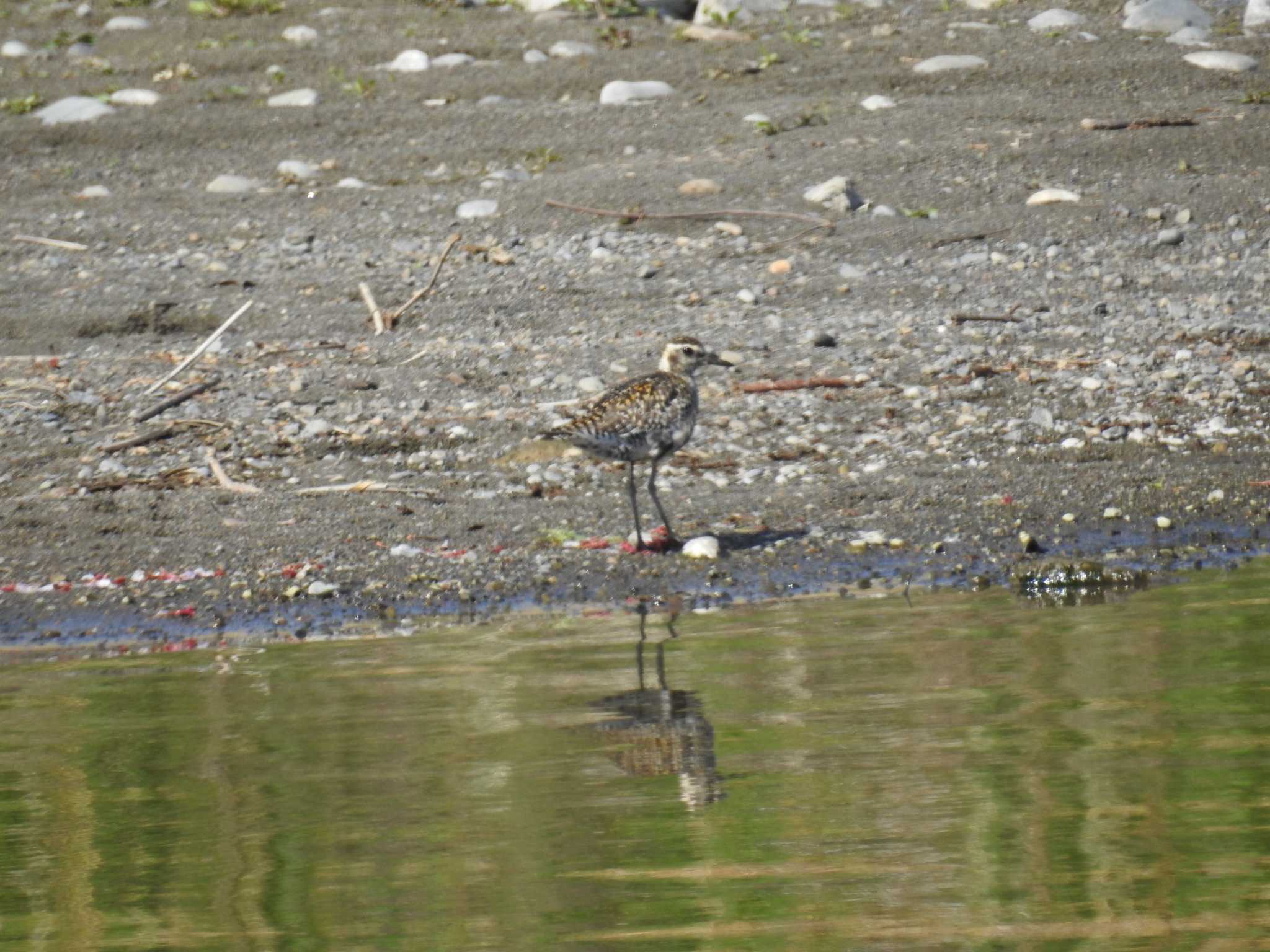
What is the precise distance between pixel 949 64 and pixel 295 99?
234 inches

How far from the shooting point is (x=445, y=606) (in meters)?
7.64

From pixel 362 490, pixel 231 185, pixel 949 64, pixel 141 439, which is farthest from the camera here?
pixel 949 64

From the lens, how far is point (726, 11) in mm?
18828

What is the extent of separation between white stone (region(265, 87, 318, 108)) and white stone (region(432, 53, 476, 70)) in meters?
1.31

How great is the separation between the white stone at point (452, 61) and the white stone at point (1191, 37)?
6.49 m

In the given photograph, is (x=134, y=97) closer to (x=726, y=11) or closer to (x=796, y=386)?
(x=726, y=11)

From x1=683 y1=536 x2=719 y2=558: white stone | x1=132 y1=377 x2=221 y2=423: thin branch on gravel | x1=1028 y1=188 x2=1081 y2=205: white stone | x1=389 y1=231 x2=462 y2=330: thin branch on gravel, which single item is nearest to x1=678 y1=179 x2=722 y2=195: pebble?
x1=389 y1=231 x2=462 y2=330: thin branch on gravel

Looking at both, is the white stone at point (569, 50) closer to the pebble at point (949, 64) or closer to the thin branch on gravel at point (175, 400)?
the pebble at point (949, 64)

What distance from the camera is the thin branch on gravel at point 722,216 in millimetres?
13398

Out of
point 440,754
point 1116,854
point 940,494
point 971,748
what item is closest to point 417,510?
point 940,494

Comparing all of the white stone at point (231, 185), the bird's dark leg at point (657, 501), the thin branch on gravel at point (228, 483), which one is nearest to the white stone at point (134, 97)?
the white stone at point (231, 185)

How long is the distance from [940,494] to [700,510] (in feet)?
3.65

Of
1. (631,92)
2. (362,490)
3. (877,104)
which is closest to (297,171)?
(631,92)

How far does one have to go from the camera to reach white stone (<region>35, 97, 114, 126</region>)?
17141 mm
